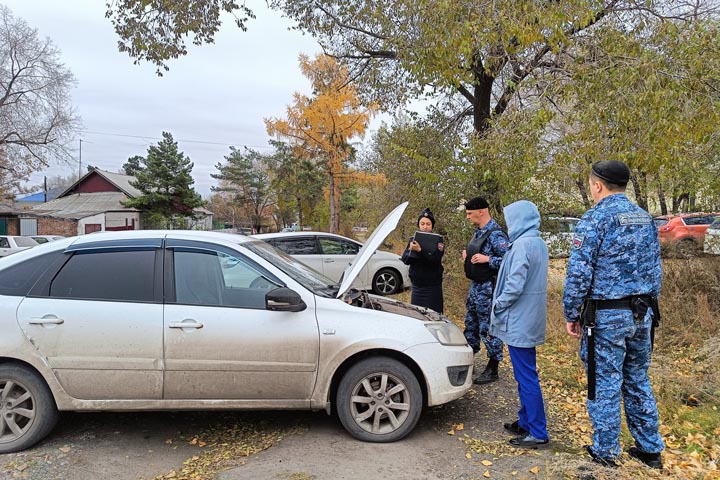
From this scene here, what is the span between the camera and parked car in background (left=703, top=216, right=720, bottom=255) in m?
7.47

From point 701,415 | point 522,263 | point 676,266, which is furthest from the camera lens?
point 676,266

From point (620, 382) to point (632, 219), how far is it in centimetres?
101

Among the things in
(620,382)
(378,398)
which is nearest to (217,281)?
(378,398)

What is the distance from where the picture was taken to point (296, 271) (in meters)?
3.95

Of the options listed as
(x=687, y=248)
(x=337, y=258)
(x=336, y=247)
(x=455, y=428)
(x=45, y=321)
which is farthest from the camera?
(x=336, y=247)

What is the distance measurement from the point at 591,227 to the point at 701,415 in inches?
87.0

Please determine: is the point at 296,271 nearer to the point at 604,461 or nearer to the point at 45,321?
the point at 45,321

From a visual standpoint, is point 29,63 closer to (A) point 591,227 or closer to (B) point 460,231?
(B) point 460,231

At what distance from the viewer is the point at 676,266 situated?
771 centimetres

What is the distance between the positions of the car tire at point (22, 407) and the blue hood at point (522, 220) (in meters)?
3.64

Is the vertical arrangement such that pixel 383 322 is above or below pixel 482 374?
above

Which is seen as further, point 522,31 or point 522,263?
point 522,31

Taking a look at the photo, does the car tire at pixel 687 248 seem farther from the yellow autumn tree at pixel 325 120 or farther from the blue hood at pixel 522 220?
the yellow autumn tree at pixel 325 120

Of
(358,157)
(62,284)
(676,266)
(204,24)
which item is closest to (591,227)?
(62,284)
